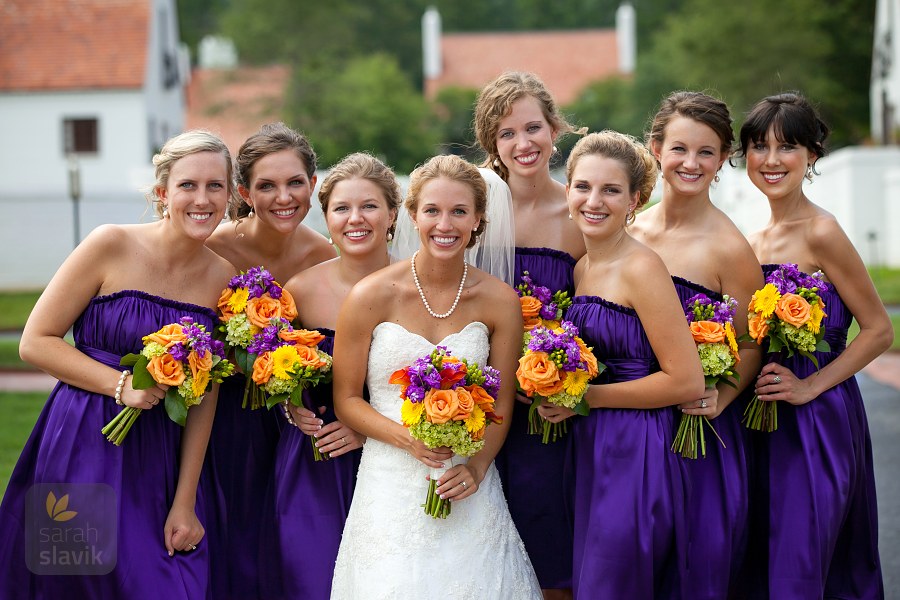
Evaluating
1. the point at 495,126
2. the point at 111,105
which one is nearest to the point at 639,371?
the point at 495,126

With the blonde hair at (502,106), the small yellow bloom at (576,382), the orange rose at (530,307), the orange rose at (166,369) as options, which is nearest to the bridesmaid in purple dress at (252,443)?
the orange rose at (166,369)

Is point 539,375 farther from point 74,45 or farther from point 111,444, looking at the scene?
point 74,45

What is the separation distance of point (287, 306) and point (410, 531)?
1151mm

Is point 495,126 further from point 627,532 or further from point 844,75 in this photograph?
point 844,75

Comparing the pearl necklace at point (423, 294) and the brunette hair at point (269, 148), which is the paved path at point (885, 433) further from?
the brunette hair at point (269, 148)

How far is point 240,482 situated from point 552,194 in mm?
2108

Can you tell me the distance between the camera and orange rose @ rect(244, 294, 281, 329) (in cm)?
461

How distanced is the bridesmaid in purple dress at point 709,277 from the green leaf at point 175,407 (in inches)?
84.9

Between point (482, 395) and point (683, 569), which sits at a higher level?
point (482, 395)

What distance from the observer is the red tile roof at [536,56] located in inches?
2383

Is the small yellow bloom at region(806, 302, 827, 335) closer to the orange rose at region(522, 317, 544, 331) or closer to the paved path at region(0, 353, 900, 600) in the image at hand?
the orange rose at region(522, 317, 544, 331)

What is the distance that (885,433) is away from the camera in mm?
9648

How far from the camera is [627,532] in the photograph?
4.47 metres

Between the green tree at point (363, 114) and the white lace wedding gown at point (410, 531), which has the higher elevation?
the green tree at point (363, 114)
